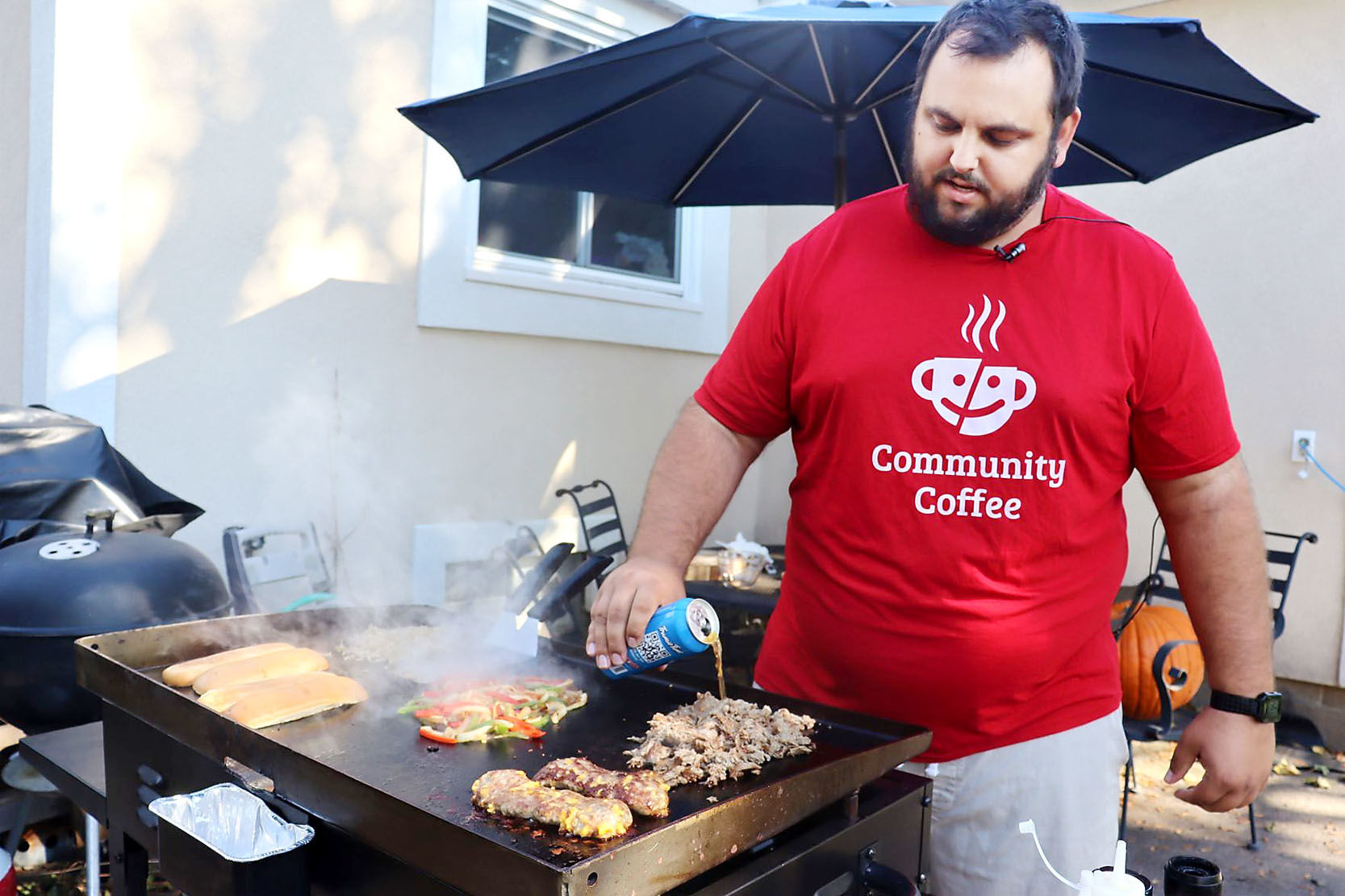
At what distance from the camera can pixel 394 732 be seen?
6.48 ft

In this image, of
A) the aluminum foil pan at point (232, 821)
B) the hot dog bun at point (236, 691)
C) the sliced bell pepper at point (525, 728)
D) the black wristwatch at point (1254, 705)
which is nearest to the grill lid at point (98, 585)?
the hot dog bun at point (236, 691)

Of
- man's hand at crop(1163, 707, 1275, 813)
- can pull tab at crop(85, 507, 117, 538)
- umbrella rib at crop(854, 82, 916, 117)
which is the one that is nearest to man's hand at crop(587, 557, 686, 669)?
man's hand at crop(1163, 707, 1275, 813)

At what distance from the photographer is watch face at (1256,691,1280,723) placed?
1895 millimetres

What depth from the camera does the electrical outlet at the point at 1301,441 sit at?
18.7 ft

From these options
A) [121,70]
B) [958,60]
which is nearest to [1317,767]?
[958,60]

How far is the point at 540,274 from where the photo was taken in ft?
19.4

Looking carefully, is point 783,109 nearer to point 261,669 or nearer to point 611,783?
point 261,669

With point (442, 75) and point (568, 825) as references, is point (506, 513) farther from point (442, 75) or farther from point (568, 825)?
point (568, 825)

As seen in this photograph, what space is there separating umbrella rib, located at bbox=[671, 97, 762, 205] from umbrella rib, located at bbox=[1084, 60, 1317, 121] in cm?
150

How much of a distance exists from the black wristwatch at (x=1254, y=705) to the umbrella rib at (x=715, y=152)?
3.22 m

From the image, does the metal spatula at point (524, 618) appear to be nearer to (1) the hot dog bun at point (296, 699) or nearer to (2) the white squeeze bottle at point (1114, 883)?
(1) the hot dog bun at point (296, 699)

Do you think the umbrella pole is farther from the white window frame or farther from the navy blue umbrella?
the white window frame

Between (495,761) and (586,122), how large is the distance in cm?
291

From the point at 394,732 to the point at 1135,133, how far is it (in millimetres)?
3606
